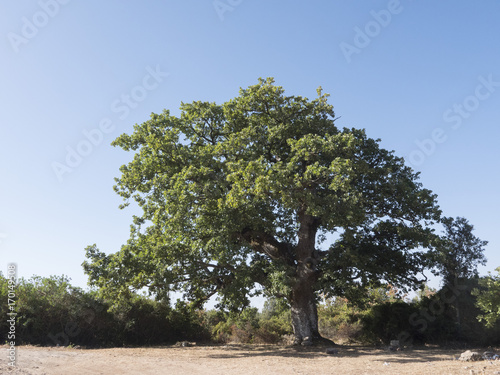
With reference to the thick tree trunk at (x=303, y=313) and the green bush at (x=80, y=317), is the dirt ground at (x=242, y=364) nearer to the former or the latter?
the thick tree trunk at (x=303, y=313)

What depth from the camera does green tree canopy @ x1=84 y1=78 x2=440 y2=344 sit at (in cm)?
1539

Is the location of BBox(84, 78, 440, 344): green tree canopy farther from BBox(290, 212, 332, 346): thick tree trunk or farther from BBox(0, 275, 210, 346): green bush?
BBox(0, 275, 210, 346): green bush

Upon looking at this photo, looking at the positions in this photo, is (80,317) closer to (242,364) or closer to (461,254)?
(242,364)

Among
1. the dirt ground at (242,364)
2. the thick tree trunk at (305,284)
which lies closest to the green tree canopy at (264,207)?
the thick tree trunk at (305,284)

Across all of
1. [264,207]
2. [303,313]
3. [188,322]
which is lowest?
[188,322]

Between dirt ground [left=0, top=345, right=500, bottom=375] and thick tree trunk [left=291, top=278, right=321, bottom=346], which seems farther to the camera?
thick tree trunk [left=291, top=278, right=321, bottom=346]

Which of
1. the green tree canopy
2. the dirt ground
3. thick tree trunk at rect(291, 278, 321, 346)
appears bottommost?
the dirt ground

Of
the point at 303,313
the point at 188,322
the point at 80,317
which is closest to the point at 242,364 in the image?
the point at 303,313

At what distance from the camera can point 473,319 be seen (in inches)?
719

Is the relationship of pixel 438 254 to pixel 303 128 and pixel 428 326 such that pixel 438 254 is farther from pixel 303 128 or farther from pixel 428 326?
pixel 303 128

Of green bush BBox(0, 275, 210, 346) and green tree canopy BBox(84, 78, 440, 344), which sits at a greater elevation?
green tree canopy BBox(84, 78, 440, 344)

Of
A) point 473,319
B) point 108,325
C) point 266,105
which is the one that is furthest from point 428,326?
point 108,325

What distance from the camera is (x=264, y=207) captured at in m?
17.5

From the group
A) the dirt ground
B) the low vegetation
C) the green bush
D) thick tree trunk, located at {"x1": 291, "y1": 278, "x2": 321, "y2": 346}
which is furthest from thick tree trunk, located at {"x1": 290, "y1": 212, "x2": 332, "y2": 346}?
the green bush
